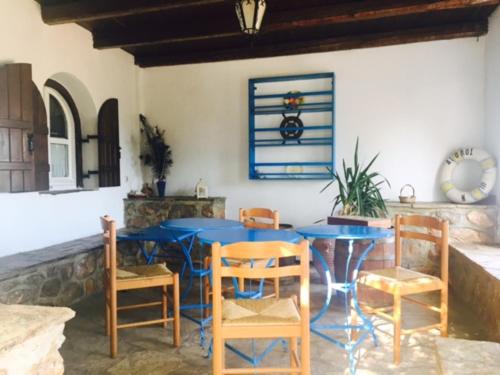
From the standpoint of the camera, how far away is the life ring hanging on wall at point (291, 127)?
4980mm

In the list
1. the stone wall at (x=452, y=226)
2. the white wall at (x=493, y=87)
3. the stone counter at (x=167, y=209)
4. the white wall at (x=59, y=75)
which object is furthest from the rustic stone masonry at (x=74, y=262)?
the white wall at (x=493, y=87)

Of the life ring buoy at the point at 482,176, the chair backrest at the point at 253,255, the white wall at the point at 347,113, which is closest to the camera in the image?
the chair backrest at the point at 253,255

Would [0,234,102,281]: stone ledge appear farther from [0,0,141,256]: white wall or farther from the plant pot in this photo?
the plant pot

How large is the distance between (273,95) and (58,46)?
2497 millimetres

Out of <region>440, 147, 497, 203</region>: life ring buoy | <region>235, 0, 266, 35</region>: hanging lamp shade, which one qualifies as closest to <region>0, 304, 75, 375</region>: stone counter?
<region>235, 0, 266, 35</region>: hanging lamp shade

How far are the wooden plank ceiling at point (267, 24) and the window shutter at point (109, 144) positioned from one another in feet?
2.43

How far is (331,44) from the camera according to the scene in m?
4.82

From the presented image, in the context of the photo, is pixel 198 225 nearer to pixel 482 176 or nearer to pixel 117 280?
pixel 117 280

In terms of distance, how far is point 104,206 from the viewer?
15.6ft

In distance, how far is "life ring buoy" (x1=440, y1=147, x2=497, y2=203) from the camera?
4.19 m

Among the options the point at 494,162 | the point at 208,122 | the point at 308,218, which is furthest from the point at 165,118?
the point at 494,162

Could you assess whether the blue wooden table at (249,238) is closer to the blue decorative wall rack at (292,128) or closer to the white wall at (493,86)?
the blue decorative wall rack at (292,128)

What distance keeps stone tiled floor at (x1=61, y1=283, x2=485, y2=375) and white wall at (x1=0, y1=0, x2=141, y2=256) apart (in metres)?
1.04

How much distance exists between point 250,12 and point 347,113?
2.54 meters
